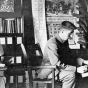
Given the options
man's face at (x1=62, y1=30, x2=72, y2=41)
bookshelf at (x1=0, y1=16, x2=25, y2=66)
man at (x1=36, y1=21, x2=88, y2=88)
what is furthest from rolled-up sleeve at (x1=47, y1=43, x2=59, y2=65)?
bookshelf at (x1=0, y1=16, x2=25, y2=66)

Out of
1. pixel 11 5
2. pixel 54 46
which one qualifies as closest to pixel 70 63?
pixel 54 46

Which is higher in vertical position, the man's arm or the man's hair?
the man's hair

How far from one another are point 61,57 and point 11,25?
0.70m

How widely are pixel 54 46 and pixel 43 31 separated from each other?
0.85 feet

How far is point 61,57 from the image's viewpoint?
248cm

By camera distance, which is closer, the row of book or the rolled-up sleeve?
the rolled-up sleeve

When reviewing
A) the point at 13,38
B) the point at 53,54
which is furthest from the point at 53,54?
the point at 13,38

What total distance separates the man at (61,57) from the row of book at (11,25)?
0.40 metres

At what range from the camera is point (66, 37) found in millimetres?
2438

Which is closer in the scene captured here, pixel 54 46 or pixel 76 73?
pixel 54 46

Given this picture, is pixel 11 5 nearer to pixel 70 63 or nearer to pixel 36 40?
pixel 36 40

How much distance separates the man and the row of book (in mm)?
398

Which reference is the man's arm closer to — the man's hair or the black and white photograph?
the black and white photograph

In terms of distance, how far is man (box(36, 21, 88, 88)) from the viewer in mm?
2359
